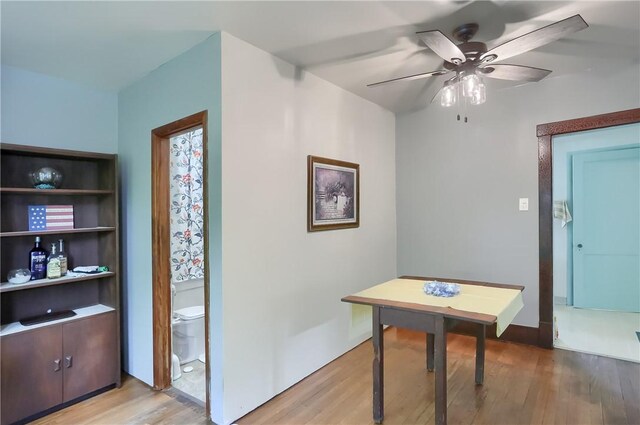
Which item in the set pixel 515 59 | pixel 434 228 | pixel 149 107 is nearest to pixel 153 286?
pixel 149 107

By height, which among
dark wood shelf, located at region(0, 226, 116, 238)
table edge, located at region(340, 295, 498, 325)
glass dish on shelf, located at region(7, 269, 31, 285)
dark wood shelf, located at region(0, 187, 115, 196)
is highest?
dark wood shelf, located at region(0, 187, 115, 196)

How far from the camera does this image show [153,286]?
261 centimetres

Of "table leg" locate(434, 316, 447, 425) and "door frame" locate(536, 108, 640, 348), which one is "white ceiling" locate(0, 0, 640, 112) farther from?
"table leg" locate(434, 316, 447, 425)

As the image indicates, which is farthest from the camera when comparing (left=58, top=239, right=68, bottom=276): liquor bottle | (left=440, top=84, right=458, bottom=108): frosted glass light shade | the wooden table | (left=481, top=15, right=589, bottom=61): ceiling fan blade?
(left=58, top=239, right=68, bottom=276): liquor bottle

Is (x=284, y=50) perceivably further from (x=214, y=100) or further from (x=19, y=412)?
(x=19, y=412)

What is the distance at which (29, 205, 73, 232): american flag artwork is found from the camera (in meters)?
2.45

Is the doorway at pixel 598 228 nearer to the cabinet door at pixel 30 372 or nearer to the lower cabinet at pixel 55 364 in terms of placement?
the lower cabinet at pixel 55 364

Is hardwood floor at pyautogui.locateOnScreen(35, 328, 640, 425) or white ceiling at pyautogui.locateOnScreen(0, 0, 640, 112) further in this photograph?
hardwood floor at pyautogui.locateOnScreen(35, 328, 640, 425)

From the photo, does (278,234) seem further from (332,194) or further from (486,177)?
(486,177)

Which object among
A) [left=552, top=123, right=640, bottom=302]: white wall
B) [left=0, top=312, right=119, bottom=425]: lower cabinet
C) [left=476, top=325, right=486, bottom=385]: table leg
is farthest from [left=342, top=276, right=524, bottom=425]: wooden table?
[left=552, top=123, right=640, bottom=302]: white wall

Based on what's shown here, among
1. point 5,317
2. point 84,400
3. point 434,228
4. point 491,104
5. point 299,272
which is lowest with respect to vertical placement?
point 84,400

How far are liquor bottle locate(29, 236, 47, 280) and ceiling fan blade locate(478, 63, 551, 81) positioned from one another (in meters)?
3.16

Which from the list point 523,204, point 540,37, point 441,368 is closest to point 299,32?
point 540,37

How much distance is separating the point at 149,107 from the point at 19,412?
2179mm
